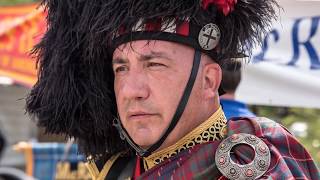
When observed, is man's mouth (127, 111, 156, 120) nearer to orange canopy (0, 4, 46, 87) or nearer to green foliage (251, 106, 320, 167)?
orange canopy (0, 4, 46, 87)

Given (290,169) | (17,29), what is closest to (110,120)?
(290,169)

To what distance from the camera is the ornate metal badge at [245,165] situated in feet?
5.66

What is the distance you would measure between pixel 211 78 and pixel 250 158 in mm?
279

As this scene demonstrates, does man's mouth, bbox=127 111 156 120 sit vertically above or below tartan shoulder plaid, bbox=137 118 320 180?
above

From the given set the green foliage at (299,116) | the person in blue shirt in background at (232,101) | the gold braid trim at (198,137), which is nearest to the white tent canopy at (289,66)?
the person in blue shirt in background at (232,101)

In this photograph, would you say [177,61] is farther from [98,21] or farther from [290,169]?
[290,169]

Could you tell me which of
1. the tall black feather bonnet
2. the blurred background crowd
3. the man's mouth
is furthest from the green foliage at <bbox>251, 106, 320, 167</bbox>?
the man's mouth

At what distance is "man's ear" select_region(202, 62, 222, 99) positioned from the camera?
1909mm

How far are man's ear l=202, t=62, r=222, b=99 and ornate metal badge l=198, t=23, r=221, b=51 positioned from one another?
2.1 inches

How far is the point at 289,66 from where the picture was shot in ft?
9.86

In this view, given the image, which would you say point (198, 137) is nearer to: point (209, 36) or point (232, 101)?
point (209, 36)

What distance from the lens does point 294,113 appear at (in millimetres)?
6219

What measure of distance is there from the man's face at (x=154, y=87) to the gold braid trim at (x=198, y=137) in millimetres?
40

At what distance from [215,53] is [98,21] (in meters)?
0.35
